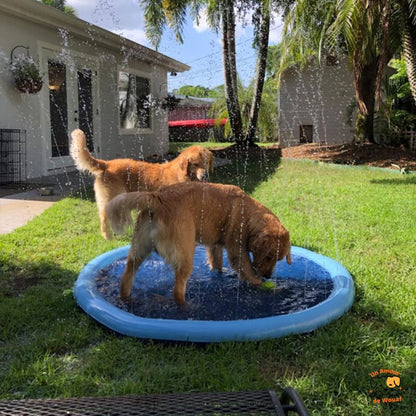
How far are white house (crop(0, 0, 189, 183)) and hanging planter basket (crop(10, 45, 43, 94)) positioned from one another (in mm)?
162

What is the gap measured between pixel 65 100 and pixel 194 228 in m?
Result: 9.45

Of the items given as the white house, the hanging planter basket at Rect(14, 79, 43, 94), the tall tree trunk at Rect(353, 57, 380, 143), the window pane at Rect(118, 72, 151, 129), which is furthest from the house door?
the tall tree trunk at Rect(353, 57, 380, 143)

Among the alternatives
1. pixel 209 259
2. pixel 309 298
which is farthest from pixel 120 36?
pixel 309 298

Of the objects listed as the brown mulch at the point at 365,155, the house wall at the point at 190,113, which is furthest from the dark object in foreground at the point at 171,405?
the house wall at the point at 190,113

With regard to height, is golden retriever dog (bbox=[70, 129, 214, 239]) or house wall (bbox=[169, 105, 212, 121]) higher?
house wall (bbox=[169, 105, 212, 121])

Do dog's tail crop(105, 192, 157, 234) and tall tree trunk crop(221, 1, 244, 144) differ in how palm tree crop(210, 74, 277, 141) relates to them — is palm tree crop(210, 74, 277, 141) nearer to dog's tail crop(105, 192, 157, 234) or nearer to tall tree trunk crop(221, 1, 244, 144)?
tall tree trunk crop(221, 1, 244, 144)

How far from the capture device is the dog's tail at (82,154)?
5.26 metres

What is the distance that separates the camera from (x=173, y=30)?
52.4 feet

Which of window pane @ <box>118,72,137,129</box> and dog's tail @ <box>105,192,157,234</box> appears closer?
dog's tail @ <box>105,192,157,234</box>

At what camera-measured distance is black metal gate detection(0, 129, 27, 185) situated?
31.0 ft

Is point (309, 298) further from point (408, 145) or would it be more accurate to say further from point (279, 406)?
point (408, 145)

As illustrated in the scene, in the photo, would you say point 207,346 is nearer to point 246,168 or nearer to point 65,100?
point 246,168

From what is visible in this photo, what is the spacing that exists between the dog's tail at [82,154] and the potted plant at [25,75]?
4862 mm

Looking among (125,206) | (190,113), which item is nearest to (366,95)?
(125,206)
